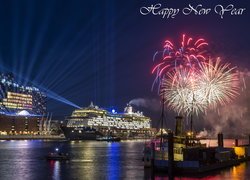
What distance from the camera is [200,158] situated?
117 ft

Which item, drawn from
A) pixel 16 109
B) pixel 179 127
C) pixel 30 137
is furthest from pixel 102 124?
pixel 179 127

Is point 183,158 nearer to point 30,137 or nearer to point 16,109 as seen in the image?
point 30,137

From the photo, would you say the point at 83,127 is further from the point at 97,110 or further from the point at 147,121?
the point at 147,121

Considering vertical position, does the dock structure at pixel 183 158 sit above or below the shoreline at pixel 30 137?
below

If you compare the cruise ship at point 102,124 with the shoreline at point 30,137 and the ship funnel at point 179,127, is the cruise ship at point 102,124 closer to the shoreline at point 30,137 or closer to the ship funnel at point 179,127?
the shoreline at point 30,137

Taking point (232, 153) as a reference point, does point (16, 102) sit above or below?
above

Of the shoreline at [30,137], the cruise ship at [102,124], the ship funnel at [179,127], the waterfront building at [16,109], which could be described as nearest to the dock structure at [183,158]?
the ship funnel at [179,127]

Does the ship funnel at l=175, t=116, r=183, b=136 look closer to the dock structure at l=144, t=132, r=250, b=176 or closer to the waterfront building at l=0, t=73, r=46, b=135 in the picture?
the dock structure at l=144, t=132, r=250, b=176

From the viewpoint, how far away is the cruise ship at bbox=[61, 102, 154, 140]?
467 ft

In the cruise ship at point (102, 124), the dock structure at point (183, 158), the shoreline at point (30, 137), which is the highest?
the cruise ship at point (102, 124)

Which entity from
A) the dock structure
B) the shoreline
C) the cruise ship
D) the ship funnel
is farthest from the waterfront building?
the dock structure

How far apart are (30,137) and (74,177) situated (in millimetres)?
128619

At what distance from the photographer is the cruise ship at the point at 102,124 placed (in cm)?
14238

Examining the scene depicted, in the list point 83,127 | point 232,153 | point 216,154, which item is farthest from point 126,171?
point 83,127
